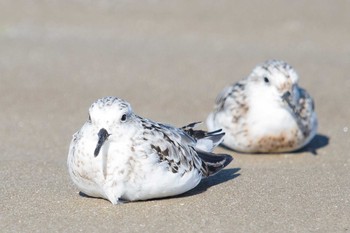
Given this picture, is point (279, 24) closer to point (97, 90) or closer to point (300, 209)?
point (97, 90)

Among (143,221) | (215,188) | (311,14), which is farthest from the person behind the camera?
(311,14)

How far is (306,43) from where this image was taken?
541 inches

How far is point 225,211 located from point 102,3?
9.92 m

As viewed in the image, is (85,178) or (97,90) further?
(97,90)

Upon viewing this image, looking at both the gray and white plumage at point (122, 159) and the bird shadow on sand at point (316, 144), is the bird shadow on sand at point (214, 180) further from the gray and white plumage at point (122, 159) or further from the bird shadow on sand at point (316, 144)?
the bird shadow on sand at point (316, 144)

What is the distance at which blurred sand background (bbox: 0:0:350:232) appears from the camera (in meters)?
6.10

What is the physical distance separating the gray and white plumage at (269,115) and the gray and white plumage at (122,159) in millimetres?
2138

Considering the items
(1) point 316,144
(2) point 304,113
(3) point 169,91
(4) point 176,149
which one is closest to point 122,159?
(4) point 176,149

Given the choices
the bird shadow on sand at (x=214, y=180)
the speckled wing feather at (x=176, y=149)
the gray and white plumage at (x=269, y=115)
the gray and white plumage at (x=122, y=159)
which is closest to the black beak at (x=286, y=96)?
the gray and white plumage at (x=269, y=115)

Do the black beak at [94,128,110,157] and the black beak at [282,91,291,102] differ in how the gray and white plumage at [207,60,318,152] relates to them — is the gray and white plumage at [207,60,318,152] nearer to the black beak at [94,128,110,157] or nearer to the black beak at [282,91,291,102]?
the black beak at [282,91,291,102]

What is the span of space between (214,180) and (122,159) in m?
1.20

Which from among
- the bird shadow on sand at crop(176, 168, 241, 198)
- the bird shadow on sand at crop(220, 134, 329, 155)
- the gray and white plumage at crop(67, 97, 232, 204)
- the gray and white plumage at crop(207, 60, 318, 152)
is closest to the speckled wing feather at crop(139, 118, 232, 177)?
the gray and white plumage at crop(67, 97, 232, 204)

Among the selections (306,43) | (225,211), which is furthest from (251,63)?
(225,211)

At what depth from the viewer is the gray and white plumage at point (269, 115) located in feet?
27.6
